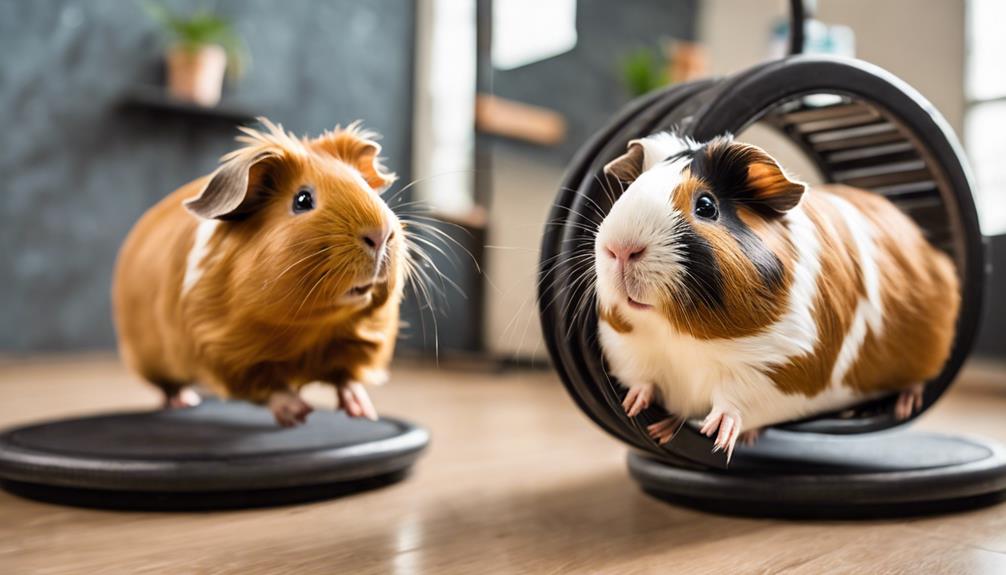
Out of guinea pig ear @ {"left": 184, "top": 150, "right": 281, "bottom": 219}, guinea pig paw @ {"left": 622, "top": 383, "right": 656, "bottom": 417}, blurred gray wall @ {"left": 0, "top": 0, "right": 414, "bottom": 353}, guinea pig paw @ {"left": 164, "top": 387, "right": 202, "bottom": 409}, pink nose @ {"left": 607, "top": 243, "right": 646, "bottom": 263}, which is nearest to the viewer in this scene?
pink nose @ {"left": 607, "top": 243, "right": 646, "bottom": 263}

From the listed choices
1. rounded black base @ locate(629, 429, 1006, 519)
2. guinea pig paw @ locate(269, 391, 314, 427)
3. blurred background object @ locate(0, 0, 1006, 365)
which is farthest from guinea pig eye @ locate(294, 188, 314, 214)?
blurred background object @ locate(0, 0, 1006, 365)

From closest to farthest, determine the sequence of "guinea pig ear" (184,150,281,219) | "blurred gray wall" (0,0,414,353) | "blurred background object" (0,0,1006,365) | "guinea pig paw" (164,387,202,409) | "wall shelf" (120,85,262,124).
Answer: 1. "guinea pig ear" (184,150,281,219)
2. "guinea pig paw" (164,387,202,409)
3. "blurred background object" (0,0,1006,365)
4. "blurred gray wall" (0,0,414,353)
5. "wall shelf" (120,85,262,124)

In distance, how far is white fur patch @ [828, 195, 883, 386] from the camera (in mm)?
1153

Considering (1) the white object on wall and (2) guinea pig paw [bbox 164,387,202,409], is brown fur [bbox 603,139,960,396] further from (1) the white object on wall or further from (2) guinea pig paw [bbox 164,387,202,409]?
(1) the white object on wall

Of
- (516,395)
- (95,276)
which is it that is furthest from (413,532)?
(95,276)

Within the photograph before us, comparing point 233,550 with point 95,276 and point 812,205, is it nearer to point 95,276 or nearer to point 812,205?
Result: point 812,205

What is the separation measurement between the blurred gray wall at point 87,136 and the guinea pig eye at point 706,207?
4.49m

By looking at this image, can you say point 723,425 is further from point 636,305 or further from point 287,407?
point 287,407

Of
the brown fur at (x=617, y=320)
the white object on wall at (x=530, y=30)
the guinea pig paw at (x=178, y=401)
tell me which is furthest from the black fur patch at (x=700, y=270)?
the white object on wall at (x=530, y=30)

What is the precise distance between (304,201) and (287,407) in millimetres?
359

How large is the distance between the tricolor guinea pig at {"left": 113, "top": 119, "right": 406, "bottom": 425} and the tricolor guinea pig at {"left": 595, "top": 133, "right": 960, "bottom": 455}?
36 centimetres

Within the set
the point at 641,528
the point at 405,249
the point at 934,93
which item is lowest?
the point at 641,528

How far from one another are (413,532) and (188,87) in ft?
14.6

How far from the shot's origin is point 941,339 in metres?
1.34
